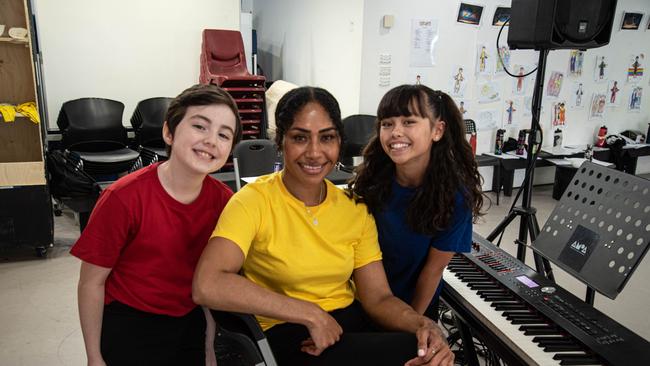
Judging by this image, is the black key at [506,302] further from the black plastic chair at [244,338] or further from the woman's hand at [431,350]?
the black plastic chair at [244,338]

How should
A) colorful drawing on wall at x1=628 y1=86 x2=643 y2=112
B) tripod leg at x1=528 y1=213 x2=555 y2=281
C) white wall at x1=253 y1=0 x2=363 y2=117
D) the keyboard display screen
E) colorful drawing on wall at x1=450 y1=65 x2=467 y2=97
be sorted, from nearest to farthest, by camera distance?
the keyboard display screen, tripod leg at x1=528 y1=213 x2=555 y2=281, white wall at x1=253 y1=0 x2=363 y2=117, colorful drawing on wall at x1=450 y1=65 x2=467 y2=97, colorful drawing on wall at x1=628 y1=86 x2=643 y2=112

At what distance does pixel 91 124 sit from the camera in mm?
4660

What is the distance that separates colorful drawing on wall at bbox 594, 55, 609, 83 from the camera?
5.93m

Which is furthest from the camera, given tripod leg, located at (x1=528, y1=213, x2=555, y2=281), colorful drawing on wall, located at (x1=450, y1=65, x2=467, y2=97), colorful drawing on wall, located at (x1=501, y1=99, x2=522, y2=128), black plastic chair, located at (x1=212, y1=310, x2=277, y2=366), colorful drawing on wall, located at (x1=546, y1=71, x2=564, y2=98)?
colorful drawing on wall, located at (x1=546, y1=71, x2=564, y2=98)

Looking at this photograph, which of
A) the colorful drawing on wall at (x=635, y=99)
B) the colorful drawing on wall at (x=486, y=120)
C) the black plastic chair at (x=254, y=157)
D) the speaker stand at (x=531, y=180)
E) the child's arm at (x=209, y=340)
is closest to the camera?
the child's arm at (x=209, y=340)

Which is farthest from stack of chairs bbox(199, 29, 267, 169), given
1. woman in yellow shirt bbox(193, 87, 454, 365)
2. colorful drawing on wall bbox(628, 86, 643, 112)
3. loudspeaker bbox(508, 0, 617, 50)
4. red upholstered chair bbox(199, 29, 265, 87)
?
colorful drawing on wall bbox(628, 86, 643, 112)

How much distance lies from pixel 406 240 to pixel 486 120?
415cm

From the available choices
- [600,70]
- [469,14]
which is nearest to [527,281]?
[469,14]

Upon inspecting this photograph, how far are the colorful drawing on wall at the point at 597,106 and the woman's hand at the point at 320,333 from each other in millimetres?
5823

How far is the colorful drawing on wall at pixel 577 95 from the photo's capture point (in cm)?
590

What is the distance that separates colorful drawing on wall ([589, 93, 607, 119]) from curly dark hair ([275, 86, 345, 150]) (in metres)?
5.62

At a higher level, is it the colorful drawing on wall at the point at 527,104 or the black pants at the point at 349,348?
the colorful drawing on wall at the point at 527,104

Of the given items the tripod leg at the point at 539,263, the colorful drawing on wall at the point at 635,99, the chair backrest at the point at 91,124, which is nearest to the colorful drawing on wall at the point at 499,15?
the colorful drawing on wall at the point at 635,99

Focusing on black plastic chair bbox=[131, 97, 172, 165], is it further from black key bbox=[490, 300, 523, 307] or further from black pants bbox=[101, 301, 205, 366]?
black key bbox=[490, 300, 523, 307]
